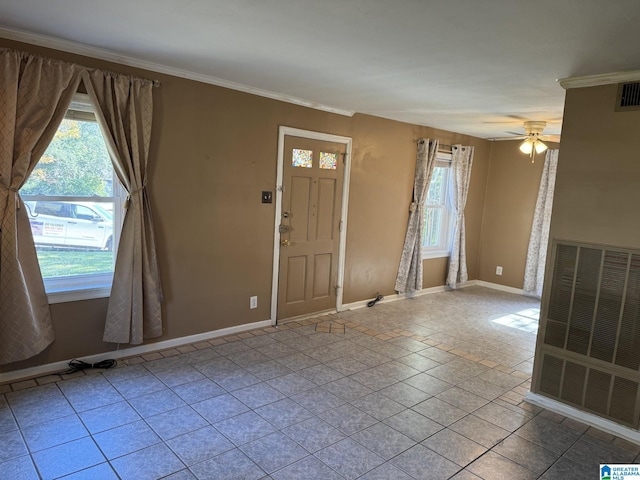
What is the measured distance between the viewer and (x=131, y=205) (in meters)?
3.26

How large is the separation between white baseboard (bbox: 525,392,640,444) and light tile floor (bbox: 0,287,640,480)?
6cm

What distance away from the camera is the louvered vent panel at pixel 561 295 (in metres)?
2.92

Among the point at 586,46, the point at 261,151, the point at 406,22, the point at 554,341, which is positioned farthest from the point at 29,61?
the point at 554,341

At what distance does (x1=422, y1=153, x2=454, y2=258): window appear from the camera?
6137mm

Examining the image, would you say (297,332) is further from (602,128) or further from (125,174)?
(602,128)

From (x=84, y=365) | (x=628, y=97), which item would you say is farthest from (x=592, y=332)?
(x=84, y=365)

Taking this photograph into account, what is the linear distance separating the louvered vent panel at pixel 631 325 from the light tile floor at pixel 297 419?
20.2 inches

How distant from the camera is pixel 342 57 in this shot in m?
2.77

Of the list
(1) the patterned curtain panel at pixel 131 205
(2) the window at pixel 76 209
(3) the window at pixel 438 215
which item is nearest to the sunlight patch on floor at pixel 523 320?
(3) the window at pixel 438 215

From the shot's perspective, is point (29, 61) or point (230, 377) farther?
point (230, 377)

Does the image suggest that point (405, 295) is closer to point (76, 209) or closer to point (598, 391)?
point (598, 391)

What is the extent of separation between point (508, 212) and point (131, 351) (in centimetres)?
552

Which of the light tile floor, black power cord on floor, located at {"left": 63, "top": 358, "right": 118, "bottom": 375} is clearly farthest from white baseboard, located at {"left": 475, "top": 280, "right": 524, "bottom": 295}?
black power cord on floor, located at {"left": 63, "top": 358, "right": 118, "bottom": 375}

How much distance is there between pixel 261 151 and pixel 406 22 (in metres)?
2.21
